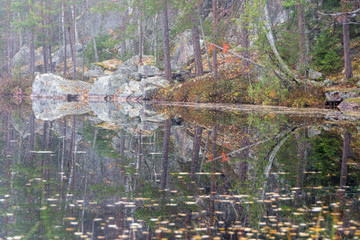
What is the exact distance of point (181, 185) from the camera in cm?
617

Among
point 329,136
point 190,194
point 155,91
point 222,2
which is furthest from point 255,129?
point 222,2

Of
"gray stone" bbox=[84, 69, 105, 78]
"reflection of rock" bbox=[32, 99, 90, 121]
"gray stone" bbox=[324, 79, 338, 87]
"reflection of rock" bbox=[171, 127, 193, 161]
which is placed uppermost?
"gray stone" bbox=[84, 69, 105, 78]

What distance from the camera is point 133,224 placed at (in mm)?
4305

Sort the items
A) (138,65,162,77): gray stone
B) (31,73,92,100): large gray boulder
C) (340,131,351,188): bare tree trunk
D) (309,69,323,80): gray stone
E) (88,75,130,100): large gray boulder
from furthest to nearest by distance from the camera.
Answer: (31,73,92,100): large gray boulder
(88,75,130,100): large gray boulder
(138,65,162,77): gray stone
(309,69,323,80): gray stone
(340,131,351,188): bare tree trunk

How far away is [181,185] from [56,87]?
33502 mm

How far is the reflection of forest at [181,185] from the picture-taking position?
14.1ft

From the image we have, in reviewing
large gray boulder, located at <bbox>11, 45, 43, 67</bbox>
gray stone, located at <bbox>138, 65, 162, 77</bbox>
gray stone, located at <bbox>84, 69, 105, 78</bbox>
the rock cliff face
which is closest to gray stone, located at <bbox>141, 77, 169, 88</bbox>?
the rock cliff face

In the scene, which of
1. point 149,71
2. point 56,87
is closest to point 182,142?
point 149,71

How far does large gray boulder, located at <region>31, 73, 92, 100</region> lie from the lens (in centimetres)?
3703

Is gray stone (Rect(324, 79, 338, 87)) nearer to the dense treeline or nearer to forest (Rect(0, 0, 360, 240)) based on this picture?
forest (Rect(0, 0, 360, 240))

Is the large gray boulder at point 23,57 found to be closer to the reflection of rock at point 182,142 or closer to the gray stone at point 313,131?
the reflection of rock at point 182,142

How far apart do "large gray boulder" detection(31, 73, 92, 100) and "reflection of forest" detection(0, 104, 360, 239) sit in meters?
26.2

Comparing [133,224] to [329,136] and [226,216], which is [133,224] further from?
[329,136]

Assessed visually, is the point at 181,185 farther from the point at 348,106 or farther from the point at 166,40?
the point at 166,40
